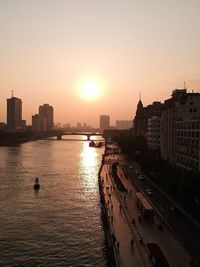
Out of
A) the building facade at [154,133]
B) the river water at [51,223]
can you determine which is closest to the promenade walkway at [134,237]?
the river water at [51,223]

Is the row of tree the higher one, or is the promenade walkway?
the row of tree

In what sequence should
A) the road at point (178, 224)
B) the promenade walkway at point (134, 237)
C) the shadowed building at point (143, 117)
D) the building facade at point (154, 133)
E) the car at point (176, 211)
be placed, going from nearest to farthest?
the promenade walkway at point (134, 237)
the road at point (178, 224)
the car at point (176, 211)
the building facade at point (154, 133)
the shadowed building at point (143, 117)

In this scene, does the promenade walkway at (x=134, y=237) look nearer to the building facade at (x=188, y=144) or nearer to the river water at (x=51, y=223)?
the river water at (x=51, y=223)

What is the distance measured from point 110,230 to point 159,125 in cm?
3565

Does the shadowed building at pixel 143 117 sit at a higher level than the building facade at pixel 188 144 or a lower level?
higher

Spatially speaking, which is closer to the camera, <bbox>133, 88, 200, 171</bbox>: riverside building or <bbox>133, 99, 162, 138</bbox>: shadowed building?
<bbox>133, 88, 200, 171</bbox>: riverside building

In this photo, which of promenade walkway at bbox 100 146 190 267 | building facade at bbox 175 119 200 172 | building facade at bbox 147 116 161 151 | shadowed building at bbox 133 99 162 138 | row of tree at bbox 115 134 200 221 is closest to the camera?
promenade walkway at bbox 100 146 190 267

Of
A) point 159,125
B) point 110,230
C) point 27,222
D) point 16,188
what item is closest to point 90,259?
point 110,230

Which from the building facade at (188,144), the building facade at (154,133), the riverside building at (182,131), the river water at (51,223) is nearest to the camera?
the river water at (51,223)

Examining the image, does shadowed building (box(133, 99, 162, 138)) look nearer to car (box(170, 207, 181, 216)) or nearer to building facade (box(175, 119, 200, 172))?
building facade (box(175, 119, 200, 172))

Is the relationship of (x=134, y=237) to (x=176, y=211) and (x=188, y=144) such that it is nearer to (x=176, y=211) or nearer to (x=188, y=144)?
(x=176, y=211)

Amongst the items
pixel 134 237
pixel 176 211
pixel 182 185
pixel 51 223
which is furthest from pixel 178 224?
pixel 51 223

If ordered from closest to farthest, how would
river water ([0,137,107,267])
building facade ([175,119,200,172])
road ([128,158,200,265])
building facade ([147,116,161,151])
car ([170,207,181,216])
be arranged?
river water ([0,137,107,267]), road ([128,158,200,265]), car ([170,207,181,216]), building facade ([175,119,200,172]), building facade ([147,116,161,151])

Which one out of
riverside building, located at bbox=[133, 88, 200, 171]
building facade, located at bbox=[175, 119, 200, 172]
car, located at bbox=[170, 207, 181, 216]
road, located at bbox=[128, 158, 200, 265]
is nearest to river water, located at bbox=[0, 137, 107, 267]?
road, located at bbox=[128, 158, 200, 265]
